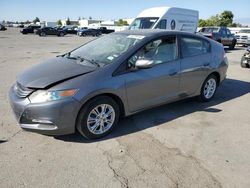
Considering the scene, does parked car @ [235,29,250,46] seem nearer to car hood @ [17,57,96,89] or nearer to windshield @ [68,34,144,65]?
windshield @ [68,34,144,65]

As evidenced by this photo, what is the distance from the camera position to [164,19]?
594 inches

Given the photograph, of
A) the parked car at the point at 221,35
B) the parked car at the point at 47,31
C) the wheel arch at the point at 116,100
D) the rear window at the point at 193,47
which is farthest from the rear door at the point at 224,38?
the parked car at the point at 47,31

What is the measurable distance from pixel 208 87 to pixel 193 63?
99 cm

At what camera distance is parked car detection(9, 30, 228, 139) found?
3.65 m

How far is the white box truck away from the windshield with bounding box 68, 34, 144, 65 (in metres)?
10.3

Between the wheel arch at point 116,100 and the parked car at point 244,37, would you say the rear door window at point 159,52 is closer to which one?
the wheel arch at point 116,100

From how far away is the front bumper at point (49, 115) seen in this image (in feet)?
11.7

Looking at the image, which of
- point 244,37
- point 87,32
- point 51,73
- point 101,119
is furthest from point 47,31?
point 101,119

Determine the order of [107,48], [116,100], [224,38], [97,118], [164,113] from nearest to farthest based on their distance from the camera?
[97,118], [116,100], [107,48], [164,113], [224,38]

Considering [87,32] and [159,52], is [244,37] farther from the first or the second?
[87,32]

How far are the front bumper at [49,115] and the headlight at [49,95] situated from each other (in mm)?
55

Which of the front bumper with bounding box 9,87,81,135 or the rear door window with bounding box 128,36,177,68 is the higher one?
the rear door window with bounding box 128,36,177,68

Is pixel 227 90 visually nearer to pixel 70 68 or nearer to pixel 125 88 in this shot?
pixel 125 88

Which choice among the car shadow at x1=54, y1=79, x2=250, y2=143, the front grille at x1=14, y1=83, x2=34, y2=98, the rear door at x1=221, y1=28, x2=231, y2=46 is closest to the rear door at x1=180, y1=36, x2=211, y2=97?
the car shadow at x1=54, y1=79, x2=250, y2=143
